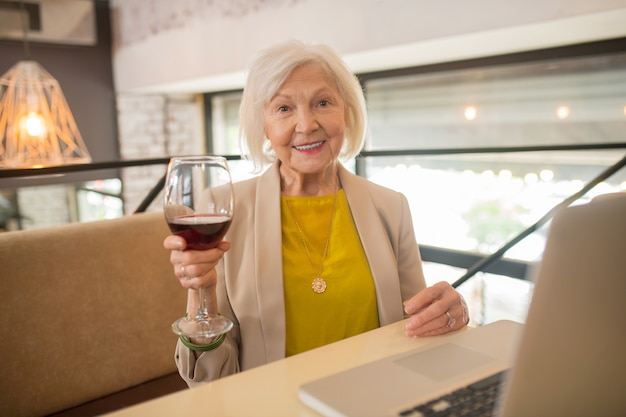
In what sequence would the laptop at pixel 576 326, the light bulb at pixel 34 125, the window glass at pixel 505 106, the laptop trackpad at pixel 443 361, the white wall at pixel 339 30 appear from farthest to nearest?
the light bulb at pixel 34 125, the window glass at pixel 505 106, the white wall at pixel 339 30, the laptop trackpad at pixel 443 361, the laptop at pixel 576 326

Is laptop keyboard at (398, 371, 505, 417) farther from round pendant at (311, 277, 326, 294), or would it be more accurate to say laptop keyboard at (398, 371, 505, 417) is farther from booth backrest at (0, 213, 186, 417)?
booth backrest at (0, 213, 186, 417)

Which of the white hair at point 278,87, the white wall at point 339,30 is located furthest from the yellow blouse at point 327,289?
the white wall at point 339,30

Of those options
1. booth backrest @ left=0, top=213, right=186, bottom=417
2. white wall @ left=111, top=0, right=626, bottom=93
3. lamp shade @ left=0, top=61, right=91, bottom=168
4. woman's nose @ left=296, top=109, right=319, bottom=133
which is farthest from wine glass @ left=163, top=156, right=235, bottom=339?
lamp shade @ left=0, top=61, right=91, bottom=168

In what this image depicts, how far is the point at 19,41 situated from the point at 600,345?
238 inches

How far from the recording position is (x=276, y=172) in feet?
4.52

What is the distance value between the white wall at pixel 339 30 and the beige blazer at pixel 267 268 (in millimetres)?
1495

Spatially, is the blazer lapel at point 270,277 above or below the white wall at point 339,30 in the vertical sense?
below

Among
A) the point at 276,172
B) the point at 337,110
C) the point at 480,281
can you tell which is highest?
the point at 337,110

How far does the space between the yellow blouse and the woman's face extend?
0.16 meters

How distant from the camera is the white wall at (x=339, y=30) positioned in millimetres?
2473

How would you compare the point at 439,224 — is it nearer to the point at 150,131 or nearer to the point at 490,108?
the point at 490,108

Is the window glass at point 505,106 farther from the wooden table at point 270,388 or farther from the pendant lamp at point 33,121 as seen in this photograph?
the wooden table at point 270,388

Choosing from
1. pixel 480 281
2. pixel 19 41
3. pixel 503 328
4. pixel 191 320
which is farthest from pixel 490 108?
pixel 19 41

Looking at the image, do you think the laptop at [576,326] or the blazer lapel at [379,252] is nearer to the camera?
the laptop at [576,326]
